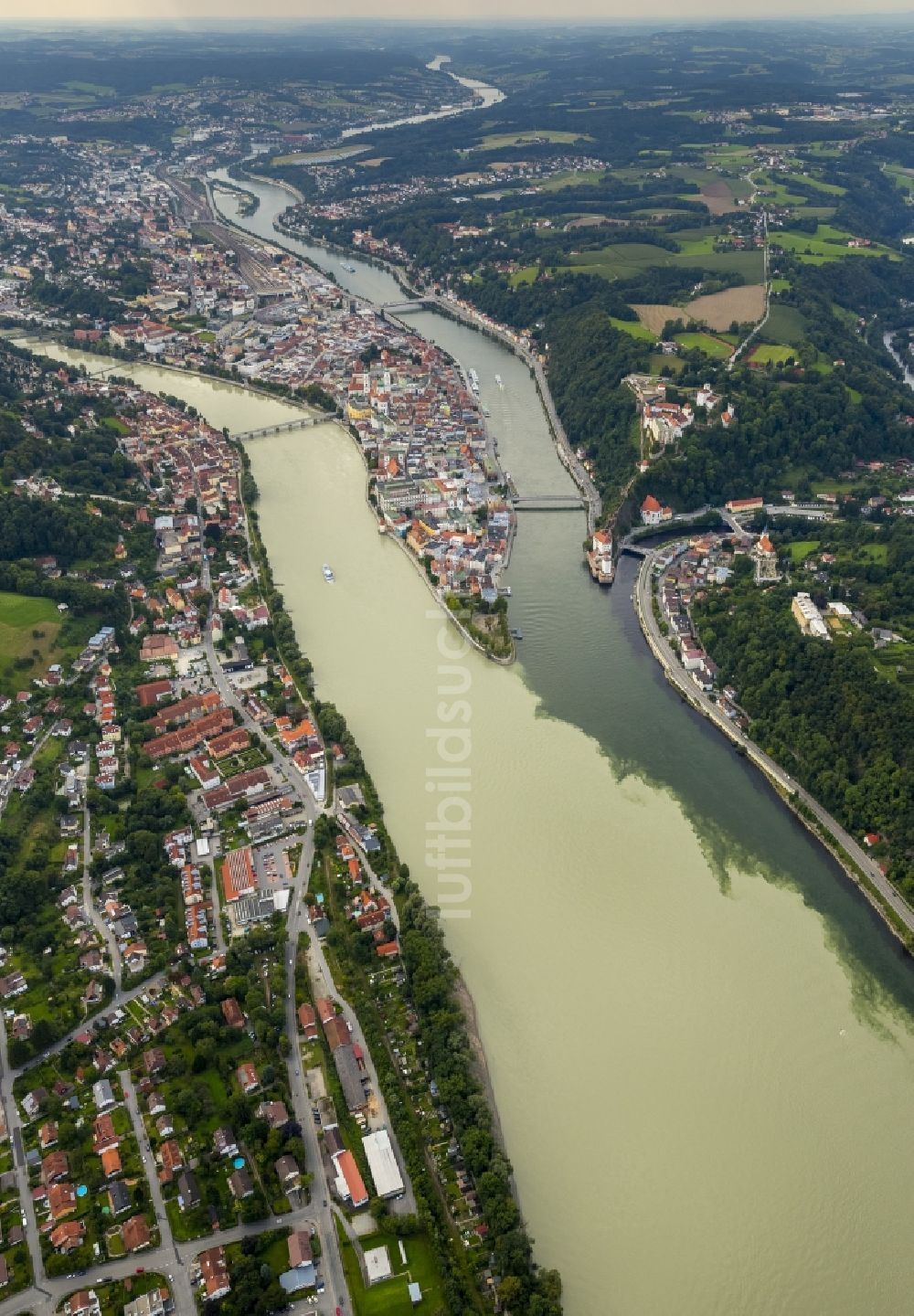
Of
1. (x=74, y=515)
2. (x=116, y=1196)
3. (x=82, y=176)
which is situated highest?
(x=82, y=176)

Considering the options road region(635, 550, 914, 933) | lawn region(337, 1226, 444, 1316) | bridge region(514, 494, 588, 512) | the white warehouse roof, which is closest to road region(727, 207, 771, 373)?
bridge region(514, 494, 588, 512)

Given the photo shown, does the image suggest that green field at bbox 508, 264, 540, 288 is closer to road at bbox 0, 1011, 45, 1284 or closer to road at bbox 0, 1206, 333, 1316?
road at bbox 0, 1011, 45, 1284

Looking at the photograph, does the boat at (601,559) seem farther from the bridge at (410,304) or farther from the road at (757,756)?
the bridge at (410,304)

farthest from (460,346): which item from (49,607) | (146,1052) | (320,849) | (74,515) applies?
(146,1052)

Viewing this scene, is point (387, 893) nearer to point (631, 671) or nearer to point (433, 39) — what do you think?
point (631, 671)

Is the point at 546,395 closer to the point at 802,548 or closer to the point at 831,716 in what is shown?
the point at 802,548
